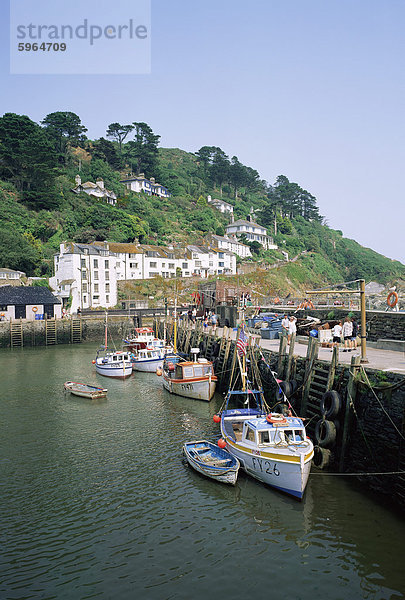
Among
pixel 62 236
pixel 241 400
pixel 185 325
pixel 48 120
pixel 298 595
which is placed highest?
pixel 48 120

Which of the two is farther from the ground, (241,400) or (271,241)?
(271,241)

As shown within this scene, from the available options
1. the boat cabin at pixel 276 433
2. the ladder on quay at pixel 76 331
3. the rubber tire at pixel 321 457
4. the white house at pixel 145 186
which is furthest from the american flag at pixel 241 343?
the white house at pixel 145 186

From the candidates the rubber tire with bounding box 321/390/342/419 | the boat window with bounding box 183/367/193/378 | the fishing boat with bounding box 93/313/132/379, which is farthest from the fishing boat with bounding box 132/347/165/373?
the rubber tire with bounding box 321/390/342/419

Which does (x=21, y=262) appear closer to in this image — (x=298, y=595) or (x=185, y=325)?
(x=185, y=325)

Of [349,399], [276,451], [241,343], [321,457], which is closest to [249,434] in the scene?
[276,451]

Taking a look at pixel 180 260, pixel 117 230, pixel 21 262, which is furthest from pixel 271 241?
pixel 21 262

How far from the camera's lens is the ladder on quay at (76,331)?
197 feet

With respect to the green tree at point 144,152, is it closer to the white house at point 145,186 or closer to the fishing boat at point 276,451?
the white house at point 145,186

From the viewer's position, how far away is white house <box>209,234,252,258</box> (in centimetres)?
11012

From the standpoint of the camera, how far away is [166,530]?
13578 mm

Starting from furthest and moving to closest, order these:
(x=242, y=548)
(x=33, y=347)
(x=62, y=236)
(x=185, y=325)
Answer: (x=62, y=236) < (x=33, y=347) < (x=185, y=325) < (x=242, y=548)

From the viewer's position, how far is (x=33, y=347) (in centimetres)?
5622

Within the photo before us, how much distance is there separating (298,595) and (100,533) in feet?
20.7

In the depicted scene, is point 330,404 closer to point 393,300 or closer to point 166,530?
point 166,530
